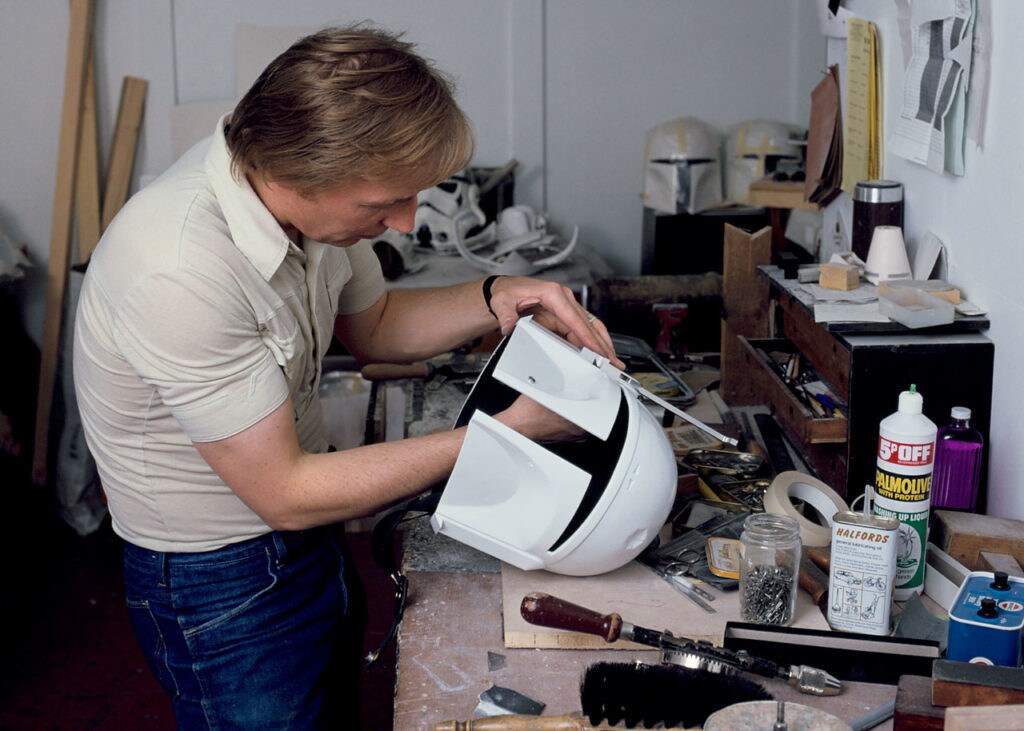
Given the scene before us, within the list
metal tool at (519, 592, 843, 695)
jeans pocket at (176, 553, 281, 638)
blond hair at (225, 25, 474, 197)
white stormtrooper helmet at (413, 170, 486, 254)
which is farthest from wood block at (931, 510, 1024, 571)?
white stormtrooper helmet at (413, 170, 486, 254)

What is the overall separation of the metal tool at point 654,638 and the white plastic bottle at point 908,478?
26 centimetres

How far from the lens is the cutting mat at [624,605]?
1.41 m

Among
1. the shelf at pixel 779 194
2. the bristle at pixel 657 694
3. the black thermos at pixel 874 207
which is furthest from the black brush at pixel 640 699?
the shelf at pixel 779 194

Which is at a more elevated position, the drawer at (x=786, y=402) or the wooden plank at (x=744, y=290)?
the wooden plank at (x=744, y=290)

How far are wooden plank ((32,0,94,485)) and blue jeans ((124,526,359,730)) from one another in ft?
9.15

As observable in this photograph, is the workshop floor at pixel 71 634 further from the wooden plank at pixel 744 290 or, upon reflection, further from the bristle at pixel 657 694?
the bristle at pixel 657 694

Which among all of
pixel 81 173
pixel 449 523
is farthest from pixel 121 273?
pixel 81 173

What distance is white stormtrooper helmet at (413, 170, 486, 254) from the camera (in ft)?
13.2

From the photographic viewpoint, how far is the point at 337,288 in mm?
1727

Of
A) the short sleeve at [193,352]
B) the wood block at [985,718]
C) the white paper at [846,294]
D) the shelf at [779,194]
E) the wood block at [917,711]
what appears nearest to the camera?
the wood block at [985,718]

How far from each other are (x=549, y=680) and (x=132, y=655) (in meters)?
2.27

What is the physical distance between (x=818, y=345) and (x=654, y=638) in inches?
30.2

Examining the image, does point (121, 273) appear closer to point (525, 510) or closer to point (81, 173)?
point (525, 510)

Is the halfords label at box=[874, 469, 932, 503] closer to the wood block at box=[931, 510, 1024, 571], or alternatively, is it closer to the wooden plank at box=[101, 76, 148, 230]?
the wood block at box=[931, 510, 1024, 571]
